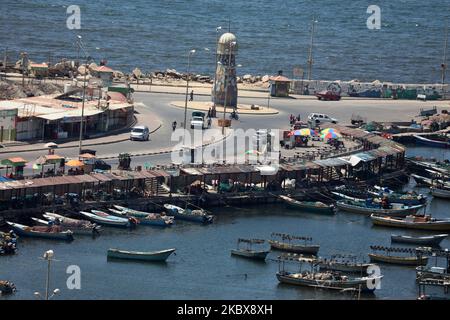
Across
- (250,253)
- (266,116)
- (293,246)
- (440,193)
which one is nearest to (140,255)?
Result: (250,253)

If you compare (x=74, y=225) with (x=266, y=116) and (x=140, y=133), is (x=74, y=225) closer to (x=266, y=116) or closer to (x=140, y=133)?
(x=140, y=133)

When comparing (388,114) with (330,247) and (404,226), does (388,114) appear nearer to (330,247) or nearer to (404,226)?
(404,226)

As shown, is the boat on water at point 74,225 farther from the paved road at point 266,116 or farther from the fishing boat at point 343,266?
the paved road at point 266,116

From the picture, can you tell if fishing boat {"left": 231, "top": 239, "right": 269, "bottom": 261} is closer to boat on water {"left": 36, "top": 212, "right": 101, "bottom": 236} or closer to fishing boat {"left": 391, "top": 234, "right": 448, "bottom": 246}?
boat on water {"left": 36, "top": 212, "right": 101, "bottom": 236}

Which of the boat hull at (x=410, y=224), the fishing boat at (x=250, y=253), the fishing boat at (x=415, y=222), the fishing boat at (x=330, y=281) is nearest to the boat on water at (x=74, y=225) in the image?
the fishing boat at (x=250, y=253)

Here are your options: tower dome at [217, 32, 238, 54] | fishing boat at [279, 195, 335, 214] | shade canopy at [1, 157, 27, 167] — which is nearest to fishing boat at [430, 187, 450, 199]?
fishing boat at [279, 195, 335, 214]
